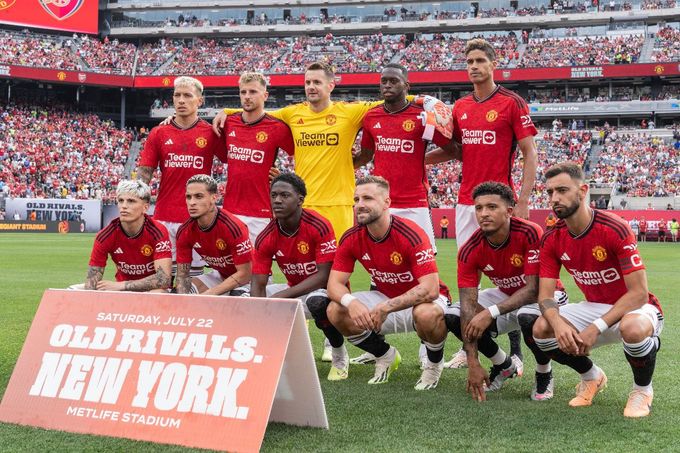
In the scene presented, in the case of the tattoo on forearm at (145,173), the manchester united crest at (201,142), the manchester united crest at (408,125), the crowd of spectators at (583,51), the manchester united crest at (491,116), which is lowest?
the tattoo on forearm at (145,173)

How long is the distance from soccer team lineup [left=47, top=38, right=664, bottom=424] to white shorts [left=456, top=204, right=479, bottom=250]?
0.06 ft

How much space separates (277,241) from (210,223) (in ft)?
2.47

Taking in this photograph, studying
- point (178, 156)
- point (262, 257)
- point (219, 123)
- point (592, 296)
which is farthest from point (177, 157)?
point (592, 296)

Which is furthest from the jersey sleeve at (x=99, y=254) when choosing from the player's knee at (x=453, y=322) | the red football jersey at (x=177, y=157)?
the player's knee at (x=453, y=322)

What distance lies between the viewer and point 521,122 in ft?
21.6

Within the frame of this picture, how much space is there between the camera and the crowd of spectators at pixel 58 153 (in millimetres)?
41156

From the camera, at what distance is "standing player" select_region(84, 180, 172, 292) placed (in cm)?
651

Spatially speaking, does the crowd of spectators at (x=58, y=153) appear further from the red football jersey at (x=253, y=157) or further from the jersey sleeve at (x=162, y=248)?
the jersey sleeve at (x=162, y=248)

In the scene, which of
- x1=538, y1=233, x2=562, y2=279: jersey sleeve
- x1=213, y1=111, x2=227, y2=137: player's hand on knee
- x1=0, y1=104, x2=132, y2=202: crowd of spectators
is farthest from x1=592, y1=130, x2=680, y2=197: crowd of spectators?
x1=538, y1=233, x2=562, y2=279: jersey sleeve

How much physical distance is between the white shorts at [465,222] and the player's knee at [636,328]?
2.07 meters

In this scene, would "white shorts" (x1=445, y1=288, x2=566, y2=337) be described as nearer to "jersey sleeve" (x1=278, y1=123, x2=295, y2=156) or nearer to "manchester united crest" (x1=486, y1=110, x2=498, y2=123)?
"manchester united crest" (x1=486, y1=110, x2=498, y2=123)

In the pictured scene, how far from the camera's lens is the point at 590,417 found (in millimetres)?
4859

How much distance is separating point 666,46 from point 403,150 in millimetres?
47866

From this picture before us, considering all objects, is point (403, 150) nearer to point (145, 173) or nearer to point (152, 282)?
point (152, 282)
